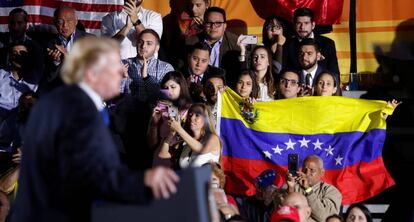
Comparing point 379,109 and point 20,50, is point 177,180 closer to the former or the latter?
point 379,109

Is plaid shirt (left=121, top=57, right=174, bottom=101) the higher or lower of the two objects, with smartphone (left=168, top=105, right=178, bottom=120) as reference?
higher

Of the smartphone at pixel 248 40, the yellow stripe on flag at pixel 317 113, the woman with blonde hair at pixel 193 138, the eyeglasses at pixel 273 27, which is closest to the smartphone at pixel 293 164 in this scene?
the woman with blonde hair at pixel 193 138

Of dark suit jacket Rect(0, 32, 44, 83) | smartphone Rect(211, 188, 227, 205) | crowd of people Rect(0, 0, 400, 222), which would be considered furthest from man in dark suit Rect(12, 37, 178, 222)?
dark suit jacket Rect(0, 32, 44, 83)

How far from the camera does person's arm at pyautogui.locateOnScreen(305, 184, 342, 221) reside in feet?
30.7

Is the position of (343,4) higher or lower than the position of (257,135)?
higher

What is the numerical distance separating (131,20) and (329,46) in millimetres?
2058

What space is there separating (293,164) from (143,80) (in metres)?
1.78

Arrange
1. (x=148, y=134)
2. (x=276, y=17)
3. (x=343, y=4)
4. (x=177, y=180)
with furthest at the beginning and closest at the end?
1. (x=343, y=4)
2. (x=276, y=17)
3. (x=148, y=134)
4. (x=177, y=180)

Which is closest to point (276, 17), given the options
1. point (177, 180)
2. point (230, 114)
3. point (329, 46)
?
point (329, 46)

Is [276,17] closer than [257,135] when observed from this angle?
No

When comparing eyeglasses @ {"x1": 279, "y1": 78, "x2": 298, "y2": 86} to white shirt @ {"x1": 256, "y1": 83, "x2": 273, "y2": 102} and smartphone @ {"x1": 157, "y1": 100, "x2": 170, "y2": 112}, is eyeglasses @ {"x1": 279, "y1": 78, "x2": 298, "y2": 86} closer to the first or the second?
white shirt @ {"x1": 256, "y1": 83, "x2": 273, "y2": 102}

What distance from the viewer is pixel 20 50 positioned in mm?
11414

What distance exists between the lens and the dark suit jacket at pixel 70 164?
4645mm

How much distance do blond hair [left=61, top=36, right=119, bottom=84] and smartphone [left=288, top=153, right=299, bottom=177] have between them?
4982 mm
